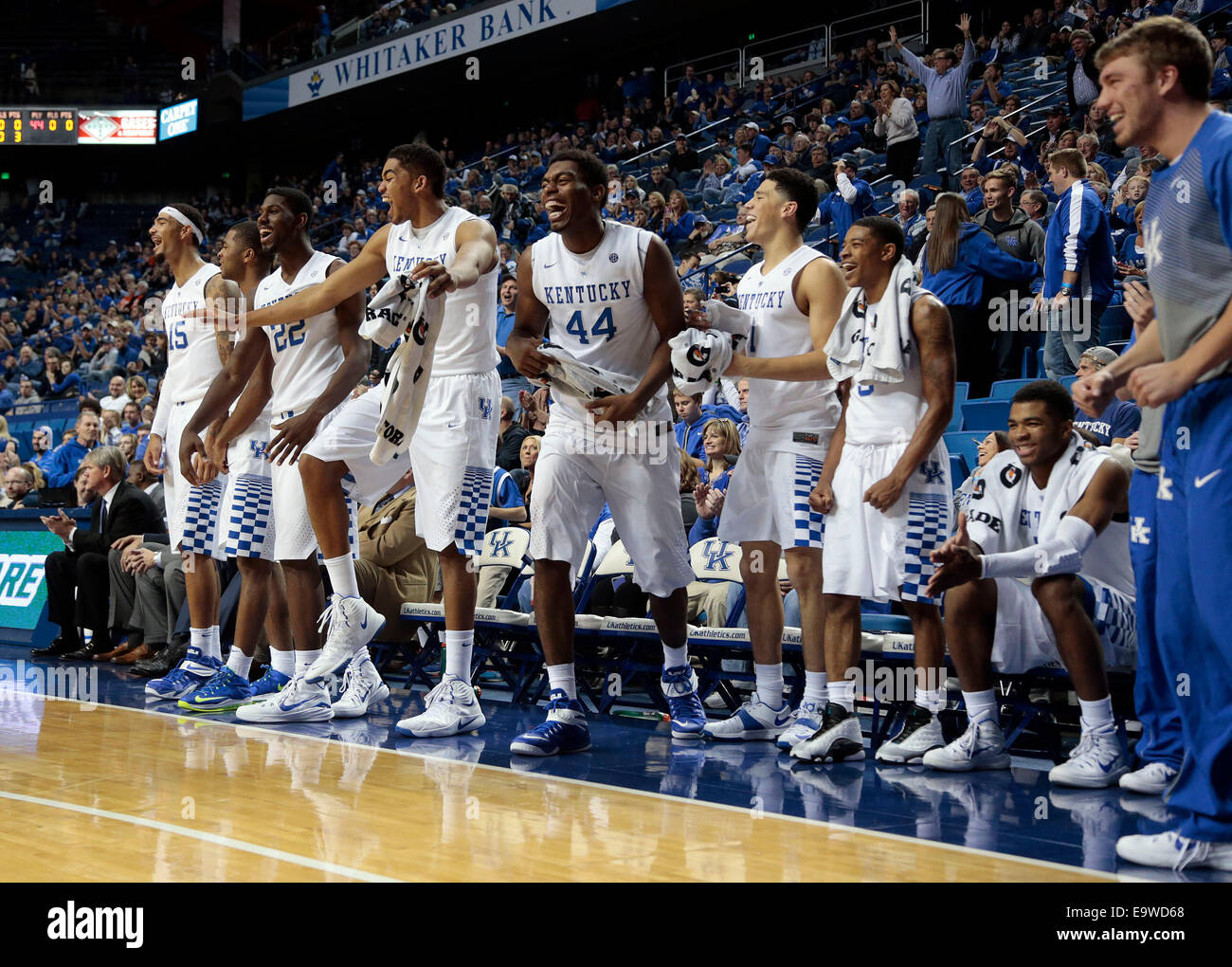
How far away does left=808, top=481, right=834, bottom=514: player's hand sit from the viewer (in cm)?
478

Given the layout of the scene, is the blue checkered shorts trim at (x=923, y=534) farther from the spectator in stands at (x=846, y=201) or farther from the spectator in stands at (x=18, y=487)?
the spectator in stands at (x=18, y=487)

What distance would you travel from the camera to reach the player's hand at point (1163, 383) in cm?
288

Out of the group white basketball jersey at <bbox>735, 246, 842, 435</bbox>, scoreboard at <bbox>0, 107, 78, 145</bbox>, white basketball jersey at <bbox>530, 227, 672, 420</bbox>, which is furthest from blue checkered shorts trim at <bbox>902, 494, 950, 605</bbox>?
scoreboard at <bbox>0, 107, 78, 145</bbox>

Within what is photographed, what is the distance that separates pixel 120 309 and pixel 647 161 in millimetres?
10553

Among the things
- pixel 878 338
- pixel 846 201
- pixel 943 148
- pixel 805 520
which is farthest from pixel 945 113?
pixel 805 520

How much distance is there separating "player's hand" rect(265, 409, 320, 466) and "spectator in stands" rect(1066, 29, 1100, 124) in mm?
8327

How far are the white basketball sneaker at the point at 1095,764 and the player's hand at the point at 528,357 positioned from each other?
236 cm

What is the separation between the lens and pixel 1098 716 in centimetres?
442

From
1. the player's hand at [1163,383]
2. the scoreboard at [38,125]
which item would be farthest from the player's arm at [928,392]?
the scoreboard at [38,125]

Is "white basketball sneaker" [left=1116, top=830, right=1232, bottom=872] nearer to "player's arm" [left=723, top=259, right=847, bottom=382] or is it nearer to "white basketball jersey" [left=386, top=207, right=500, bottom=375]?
"player's arm" [left=723, top=259, right=847, bottom=382]

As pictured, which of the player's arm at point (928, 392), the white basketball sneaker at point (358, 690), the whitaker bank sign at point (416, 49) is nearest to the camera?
the player's arm at point (928, 392)

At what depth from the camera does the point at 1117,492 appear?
14.9ft
